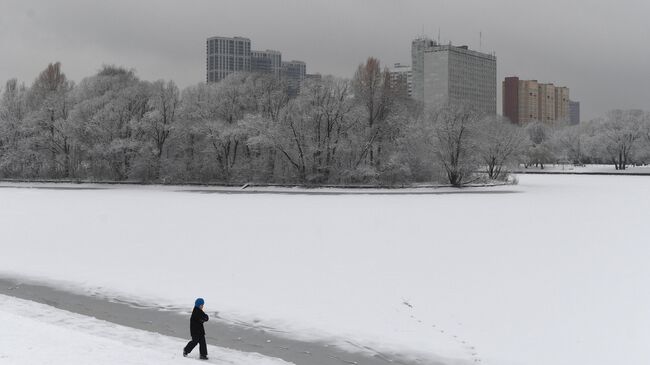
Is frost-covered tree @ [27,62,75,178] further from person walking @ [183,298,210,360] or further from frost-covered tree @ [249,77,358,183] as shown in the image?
person walking @ [183,298,210,360]

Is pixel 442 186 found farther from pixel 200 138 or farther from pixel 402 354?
pixel 402 354

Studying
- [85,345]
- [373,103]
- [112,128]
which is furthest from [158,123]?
[85,345]

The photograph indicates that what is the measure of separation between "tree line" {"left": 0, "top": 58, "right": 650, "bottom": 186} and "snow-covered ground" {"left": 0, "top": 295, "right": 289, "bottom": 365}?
57181 mm

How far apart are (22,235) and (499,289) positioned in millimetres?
20655

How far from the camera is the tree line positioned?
234 ft

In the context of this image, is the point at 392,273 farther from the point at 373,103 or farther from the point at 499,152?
the point at 499,152

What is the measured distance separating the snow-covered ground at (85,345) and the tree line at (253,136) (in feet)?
188

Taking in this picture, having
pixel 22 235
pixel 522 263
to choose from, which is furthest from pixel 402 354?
pixel 22 235

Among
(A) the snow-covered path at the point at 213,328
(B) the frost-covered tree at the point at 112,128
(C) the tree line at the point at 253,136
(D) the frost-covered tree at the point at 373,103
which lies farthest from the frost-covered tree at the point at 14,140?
(A) the snow-covered path at the point at 213,328

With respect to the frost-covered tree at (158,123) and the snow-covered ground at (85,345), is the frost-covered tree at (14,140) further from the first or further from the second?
the snow-covered ground at (85,345)

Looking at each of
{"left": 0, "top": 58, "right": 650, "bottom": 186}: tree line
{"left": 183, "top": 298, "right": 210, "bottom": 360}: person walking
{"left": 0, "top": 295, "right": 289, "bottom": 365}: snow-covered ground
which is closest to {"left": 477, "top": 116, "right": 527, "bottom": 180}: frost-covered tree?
{"left": 0, "top": 58, "right": 650, "bottom": 186}: tree line

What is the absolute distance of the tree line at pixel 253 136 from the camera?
7119cm

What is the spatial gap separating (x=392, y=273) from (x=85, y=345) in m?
9.62

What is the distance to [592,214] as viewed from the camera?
34.6 meters
